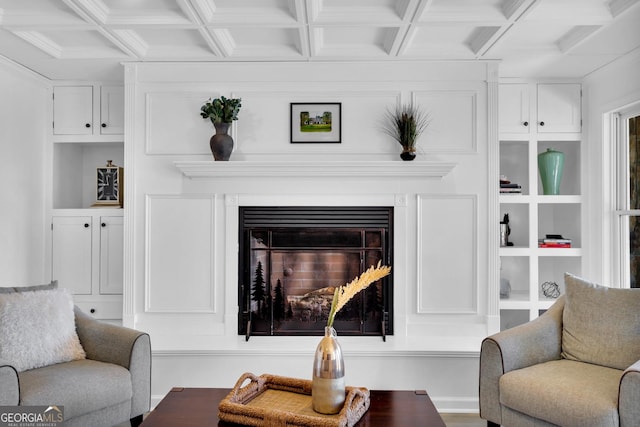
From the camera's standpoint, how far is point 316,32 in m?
2.95

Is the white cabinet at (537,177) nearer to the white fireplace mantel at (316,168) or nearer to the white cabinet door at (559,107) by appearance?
the white cabinet door at (559,107)

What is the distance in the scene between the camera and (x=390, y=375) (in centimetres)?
318

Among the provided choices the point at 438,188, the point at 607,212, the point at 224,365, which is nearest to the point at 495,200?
the point at 438,188

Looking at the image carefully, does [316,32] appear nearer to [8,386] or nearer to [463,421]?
[8,386]

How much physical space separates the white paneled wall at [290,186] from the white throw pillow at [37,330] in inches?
30.2

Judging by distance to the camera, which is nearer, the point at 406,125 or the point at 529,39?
the point at 529,39

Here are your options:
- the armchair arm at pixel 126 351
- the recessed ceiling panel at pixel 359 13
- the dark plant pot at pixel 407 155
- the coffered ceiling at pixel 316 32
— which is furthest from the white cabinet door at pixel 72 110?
the dark plant pot at pixel 407 155

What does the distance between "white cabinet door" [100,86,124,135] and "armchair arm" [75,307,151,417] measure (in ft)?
5.27

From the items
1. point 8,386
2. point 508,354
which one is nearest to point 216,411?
point 8,386

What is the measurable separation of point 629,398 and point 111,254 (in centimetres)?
327

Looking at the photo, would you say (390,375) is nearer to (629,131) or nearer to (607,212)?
(607,212)

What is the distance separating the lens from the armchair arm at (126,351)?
2512 mm

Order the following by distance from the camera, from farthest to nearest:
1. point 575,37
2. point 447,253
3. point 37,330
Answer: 1. point 447,253
2. point 575,37
3. point 37,330

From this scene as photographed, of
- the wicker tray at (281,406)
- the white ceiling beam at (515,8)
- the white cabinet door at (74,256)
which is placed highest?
the white ceiling beam at (515,8)
